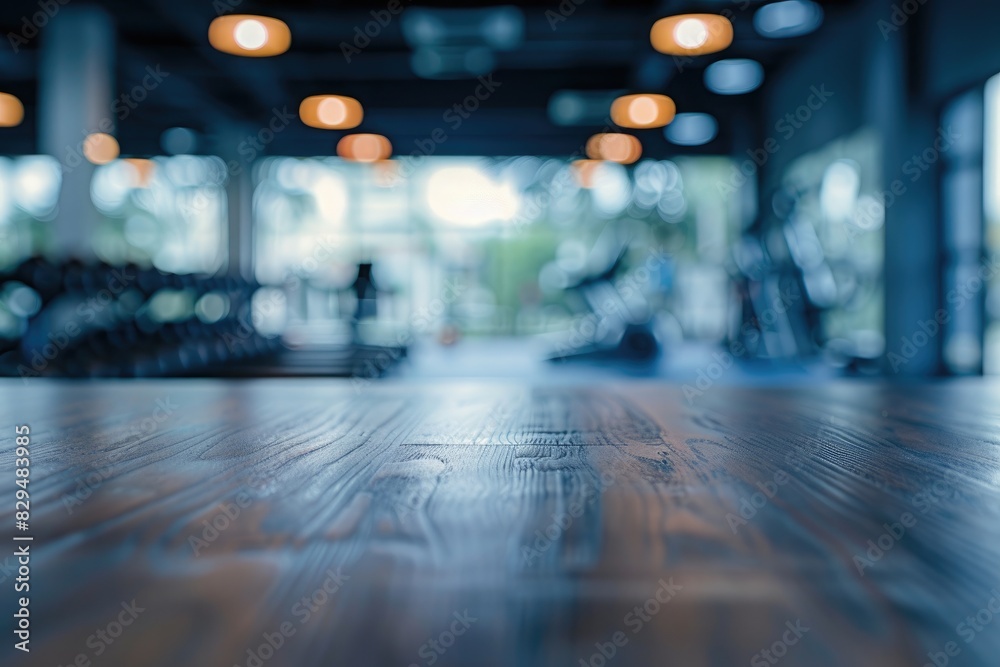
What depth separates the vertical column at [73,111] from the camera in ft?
13.5

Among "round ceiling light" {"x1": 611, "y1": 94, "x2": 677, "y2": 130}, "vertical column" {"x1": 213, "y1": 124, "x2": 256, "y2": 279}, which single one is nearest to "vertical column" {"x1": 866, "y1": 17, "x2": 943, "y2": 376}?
"round ceiling light" {"x1": 611, "y1": 94, "x2": 677, "y2": 130}

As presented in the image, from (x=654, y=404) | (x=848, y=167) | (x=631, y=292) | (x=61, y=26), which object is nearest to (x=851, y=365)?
(x=848, y=167)

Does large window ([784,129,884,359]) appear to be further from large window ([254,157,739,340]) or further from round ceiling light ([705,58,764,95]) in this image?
large window ([254,157,739,340])

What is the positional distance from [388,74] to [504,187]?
8.01ft

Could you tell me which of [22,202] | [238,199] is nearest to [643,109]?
[238,199]

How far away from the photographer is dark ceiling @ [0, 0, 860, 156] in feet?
15.0

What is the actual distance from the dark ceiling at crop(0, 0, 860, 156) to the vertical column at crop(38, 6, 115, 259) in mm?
203

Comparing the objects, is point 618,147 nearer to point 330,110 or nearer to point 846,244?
point 846,244

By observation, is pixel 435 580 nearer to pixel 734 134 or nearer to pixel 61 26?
pixel 61 26

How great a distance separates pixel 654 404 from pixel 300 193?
316 inches

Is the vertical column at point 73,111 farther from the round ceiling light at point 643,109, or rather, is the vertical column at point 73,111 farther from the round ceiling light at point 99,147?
the round ceiling light at point 643,109

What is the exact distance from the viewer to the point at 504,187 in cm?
812

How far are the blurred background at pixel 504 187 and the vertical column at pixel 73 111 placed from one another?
0.02 metres

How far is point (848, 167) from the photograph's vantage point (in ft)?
15.7
